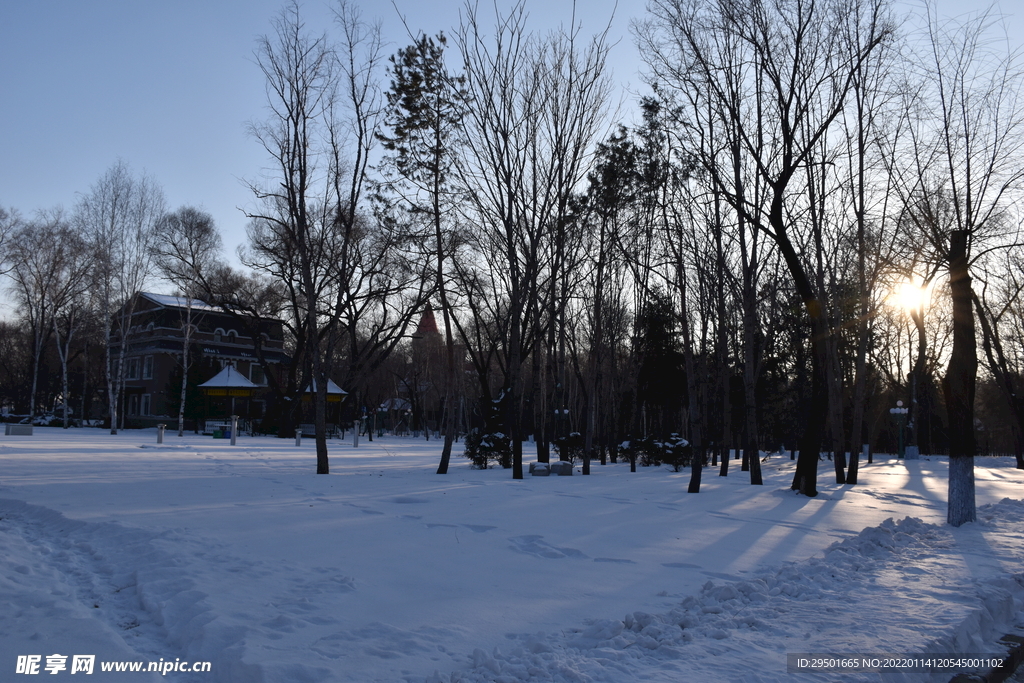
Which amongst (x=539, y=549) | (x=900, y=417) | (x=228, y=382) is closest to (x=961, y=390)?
(x=539, y=549)

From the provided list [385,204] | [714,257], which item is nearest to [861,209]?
[714,257]

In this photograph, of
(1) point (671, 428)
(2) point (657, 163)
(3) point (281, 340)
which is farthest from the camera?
(3) point (281, 340)

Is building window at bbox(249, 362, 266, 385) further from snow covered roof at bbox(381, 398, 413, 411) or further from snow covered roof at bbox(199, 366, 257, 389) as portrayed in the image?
snow covered roof at bbox(199, 366, 257, 389)

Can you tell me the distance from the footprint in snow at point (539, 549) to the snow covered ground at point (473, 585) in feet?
0.14

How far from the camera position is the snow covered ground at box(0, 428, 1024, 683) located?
4387mm

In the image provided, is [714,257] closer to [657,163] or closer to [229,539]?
[657,163]

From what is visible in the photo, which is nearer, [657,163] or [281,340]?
[657,163]

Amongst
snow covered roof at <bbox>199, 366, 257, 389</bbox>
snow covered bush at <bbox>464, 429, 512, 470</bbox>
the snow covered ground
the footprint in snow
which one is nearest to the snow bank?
the snow covered ground

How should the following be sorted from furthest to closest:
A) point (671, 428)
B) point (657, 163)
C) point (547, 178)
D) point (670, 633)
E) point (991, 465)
→ point (671, 428), point (991, 465), point (657, 163), point (547, 178), point (670, 633)

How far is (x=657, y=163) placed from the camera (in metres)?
17.4

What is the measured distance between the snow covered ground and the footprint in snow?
4 centimetres

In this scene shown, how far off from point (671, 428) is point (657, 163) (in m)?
24.1

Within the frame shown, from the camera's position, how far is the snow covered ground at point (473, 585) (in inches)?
173

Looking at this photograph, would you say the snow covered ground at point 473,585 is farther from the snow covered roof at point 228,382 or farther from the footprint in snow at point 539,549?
the snow covered roof at point 228,382
